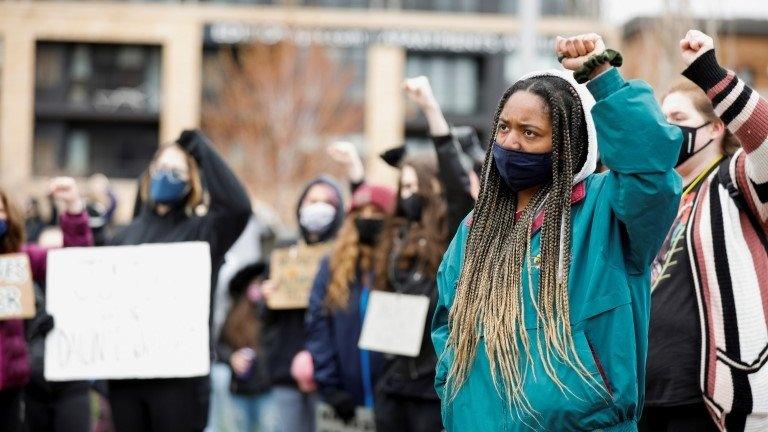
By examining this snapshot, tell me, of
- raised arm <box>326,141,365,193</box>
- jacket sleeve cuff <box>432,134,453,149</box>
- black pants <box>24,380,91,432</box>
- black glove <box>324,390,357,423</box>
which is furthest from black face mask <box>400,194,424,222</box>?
black pants <box>24,380,91,432</box>

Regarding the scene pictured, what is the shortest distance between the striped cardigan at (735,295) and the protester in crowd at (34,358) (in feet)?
10.9

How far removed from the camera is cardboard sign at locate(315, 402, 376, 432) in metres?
6.58

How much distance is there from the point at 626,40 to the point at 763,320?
1472 inches

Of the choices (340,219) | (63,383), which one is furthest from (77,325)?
(340,219)

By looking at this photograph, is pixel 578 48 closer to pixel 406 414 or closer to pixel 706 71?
pixel 706 71

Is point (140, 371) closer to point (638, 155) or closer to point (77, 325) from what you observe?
point (77, 325)

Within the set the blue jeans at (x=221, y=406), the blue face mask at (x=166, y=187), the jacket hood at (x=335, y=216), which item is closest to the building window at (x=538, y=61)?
the blue jeans at (x=221, y=406)

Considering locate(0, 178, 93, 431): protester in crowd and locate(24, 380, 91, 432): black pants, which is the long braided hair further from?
locate(24, 380, 91, 432): black pants

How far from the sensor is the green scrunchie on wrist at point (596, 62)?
128 inches

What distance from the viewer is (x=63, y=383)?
706 centimetres

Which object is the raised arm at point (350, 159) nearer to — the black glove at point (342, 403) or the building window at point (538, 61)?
the black glove at point (342, 403)

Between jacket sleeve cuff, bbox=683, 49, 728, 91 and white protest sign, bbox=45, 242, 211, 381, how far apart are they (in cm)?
298

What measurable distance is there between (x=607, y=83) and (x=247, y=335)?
20.9 feet

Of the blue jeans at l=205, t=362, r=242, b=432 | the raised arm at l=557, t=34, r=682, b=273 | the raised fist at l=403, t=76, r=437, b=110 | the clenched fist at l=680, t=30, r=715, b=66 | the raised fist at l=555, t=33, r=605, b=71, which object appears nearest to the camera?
the raised arm at l=557, t=34, r=682, b=273
